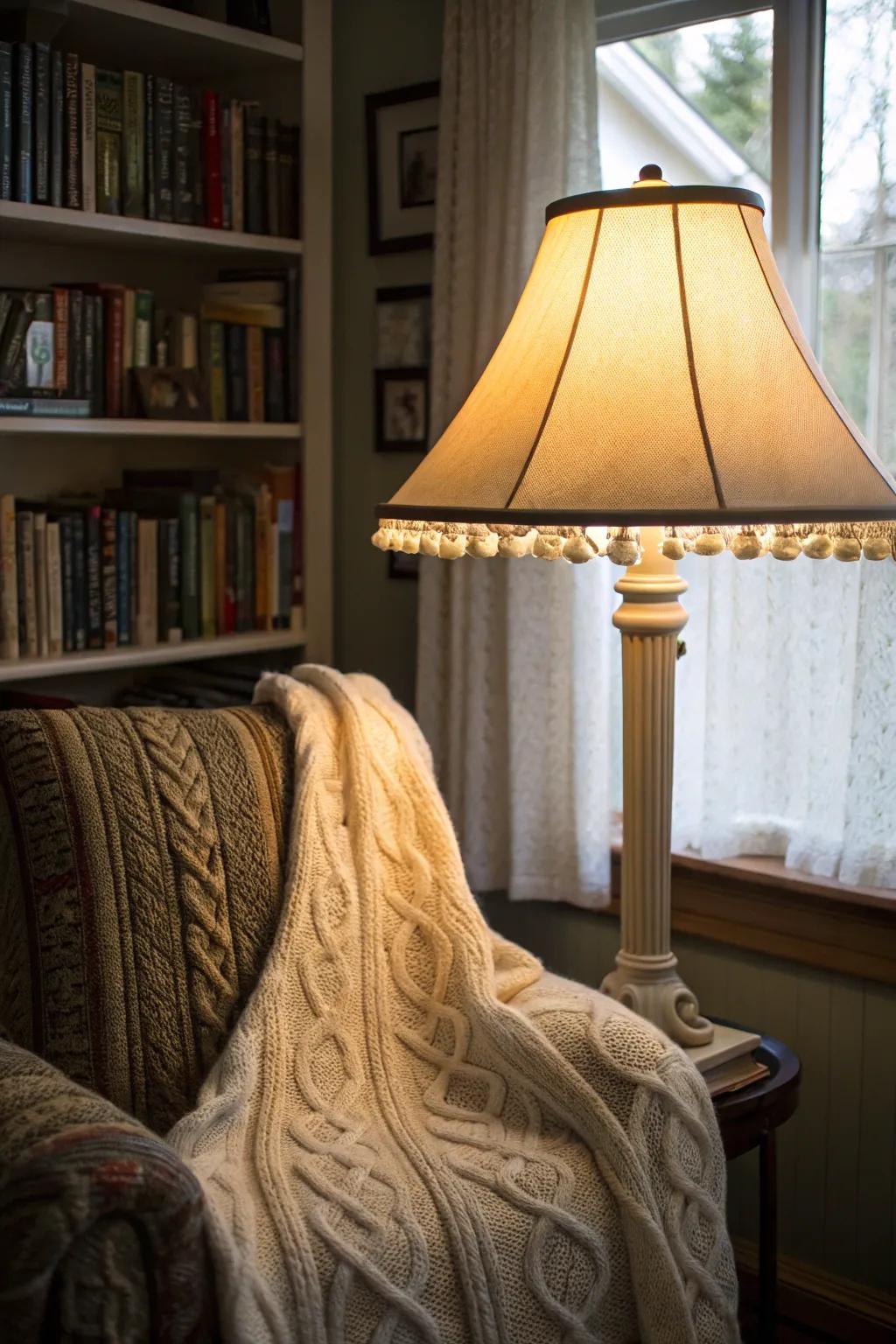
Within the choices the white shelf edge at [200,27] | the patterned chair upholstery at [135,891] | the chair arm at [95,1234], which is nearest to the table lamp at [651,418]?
the patterned chair upholstery at [135,891]

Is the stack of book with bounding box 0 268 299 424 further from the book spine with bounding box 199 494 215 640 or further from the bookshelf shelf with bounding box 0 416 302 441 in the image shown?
the book spine with bounding box 199 494 215 640

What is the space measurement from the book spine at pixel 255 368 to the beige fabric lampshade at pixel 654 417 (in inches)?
44.5

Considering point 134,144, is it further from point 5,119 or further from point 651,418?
point 651,418

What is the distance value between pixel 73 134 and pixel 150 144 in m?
0.15

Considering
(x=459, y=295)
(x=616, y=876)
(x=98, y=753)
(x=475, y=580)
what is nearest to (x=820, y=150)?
(x=459, y=295)

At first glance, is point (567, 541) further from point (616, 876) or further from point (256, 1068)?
point (616, 876)

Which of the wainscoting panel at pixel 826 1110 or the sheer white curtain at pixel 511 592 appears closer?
the wainscoting panel at pixel 826 1110

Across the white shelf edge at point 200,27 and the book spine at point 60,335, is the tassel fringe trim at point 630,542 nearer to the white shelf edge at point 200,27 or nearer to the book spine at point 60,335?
the book spine at point 60,335

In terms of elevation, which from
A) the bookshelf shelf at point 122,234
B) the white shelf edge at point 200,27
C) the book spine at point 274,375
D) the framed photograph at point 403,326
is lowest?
the book spine at point 274,375

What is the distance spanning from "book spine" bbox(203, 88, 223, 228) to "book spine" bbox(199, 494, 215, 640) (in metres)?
0.48

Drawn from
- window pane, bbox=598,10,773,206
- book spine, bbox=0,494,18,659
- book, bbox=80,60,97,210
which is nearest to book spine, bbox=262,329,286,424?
book, bbox=80,60,97,210

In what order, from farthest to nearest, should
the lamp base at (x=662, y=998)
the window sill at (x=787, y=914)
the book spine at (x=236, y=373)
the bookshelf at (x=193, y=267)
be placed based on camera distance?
1. the book spine at (x=236, y=373)
2. the bookshelf at (x=193, y=267)
3. the window sill at (x=787, y=914)
4. the lamp base at (x=662, y=998)

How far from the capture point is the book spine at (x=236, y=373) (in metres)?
2.55

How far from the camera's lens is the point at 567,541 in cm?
144
